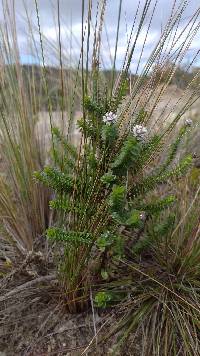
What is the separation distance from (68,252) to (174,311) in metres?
0.44

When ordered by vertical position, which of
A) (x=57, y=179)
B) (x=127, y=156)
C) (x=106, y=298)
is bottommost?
(x=106, y=298)

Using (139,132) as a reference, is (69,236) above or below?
below

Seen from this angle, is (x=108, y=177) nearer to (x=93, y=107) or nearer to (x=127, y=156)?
(x=127, y=156)

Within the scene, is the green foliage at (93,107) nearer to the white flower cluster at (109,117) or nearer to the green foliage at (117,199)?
the white flower cluster at (109,117)

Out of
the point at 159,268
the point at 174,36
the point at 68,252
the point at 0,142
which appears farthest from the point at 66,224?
the point at 174,36

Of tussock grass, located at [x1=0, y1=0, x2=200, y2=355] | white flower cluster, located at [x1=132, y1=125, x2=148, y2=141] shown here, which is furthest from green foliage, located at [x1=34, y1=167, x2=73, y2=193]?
white flower cluster, located at [x1=132, y1=125, x2=148, y2=141]

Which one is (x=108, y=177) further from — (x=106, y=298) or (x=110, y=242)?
(x=106, y=298)

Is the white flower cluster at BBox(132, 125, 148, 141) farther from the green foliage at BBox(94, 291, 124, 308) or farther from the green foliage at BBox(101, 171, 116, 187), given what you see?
the green foliage at BBox(94, 291, 124, 308)

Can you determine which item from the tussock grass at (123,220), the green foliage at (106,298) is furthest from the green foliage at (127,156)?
the green foliage at (106,298)

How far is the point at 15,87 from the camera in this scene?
8.38ft

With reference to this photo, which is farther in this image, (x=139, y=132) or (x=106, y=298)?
(x=106, y=298)

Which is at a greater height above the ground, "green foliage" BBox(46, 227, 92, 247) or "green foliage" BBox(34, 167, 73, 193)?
"green foliage" BBox(34, 167, 73, 193)

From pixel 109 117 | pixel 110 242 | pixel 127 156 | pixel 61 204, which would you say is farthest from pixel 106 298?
pixel 109 117

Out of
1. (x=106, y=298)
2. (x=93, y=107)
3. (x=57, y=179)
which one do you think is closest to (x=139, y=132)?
(x=93, y=107)
